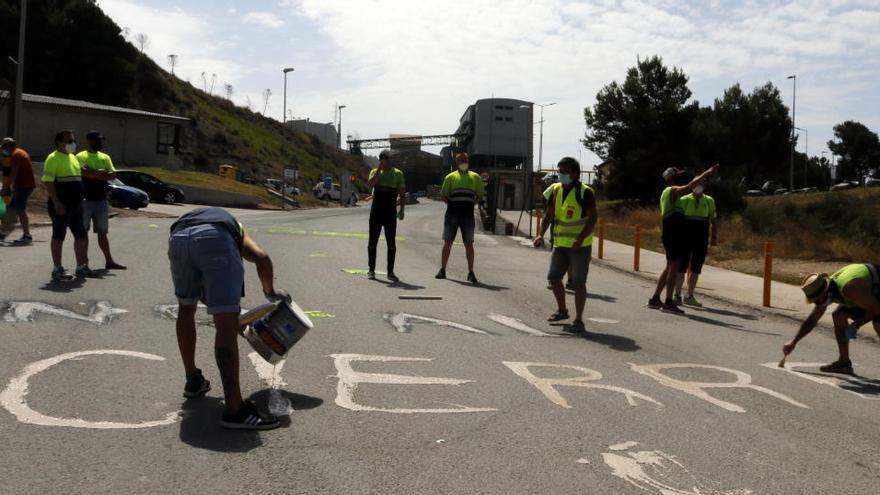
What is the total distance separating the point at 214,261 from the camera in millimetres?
4961

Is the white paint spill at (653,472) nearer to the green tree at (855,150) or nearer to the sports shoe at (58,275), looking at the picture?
the sports shoe at (58,275)

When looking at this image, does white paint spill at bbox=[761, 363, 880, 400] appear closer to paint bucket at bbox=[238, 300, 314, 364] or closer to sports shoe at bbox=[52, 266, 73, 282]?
paint bucket at bbox=[238, 300, 314, 364]

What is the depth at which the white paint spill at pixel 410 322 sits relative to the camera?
872 cm

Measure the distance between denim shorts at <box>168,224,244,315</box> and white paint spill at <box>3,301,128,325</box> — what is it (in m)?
3.45

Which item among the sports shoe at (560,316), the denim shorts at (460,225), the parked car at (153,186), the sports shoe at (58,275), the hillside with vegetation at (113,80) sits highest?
the hillside with vegetation at (113,80)

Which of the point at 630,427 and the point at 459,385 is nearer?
the point at 630,427

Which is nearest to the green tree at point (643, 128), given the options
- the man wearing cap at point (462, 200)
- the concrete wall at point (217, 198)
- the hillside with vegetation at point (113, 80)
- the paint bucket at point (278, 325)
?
the concrete wall at point (217, 198)

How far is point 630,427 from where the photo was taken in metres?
5.35

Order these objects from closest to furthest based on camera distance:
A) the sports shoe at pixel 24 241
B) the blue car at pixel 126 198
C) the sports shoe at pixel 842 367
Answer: the sports shoe at pixel 842 367
the sports shoe at pixel 24 241
the blue car at pixel 126 198

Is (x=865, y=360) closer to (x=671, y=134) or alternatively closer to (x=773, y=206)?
(x=773, y=206)

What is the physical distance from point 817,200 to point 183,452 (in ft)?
133

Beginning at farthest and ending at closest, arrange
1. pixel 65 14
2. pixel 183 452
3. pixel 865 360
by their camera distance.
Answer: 1. pixel 65 14
2. pixel 865 360
3. pixel 183 452

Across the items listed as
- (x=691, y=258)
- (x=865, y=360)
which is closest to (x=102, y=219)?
(x=691, y=258)

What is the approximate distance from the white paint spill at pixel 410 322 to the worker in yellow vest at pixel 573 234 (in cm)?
108
